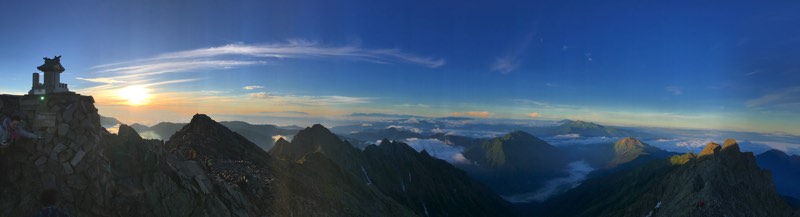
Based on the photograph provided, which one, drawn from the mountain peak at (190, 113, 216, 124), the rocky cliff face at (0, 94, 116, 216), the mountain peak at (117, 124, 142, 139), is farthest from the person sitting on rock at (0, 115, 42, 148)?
the mountain peak at (190, 113, 216, 124)

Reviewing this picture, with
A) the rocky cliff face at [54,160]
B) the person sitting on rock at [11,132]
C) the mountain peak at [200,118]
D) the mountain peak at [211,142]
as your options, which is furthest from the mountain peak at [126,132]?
the mountain peak at [200,118]

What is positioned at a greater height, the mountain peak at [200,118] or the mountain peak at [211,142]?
the mountain peak at [200,118]

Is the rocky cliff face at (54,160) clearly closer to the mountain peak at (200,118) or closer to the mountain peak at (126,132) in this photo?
the mountain peak at (126,132)

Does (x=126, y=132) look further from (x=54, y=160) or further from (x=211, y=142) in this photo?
(x=211, y=142)

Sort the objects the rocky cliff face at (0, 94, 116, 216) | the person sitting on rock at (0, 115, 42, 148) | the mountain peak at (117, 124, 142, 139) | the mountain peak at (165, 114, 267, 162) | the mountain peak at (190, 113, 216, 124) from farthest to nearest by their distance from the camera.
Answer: the mountain peak at (190, 113, 216, 124) → the mountain peak at (165, 114, 267, 162) → the mountain peak at (117, 124, 142, 139) → the rocky cliff face at (0, 94, 116, 216) → the person sitting on rock at (0, 115, 42, 148)

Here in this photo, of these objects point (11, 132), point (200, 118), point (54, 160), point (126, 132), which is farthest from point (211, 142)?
point (11, 132)

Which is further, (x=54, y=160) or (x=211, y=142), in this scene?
(x=211, y=142)

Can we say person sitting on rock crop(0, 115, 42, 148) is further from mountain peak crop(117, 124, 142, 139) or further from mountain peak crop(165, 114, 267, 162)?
mountain peak crop(165, 114, 267, 162)

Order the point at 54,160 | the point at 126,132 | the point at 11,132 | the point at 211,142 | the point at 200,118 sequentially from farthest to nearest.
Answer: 1. the point at 200,118
2. the point at 211,142
3. the point at 126,132
4. the point at 54,160
5. the point at 11,132
